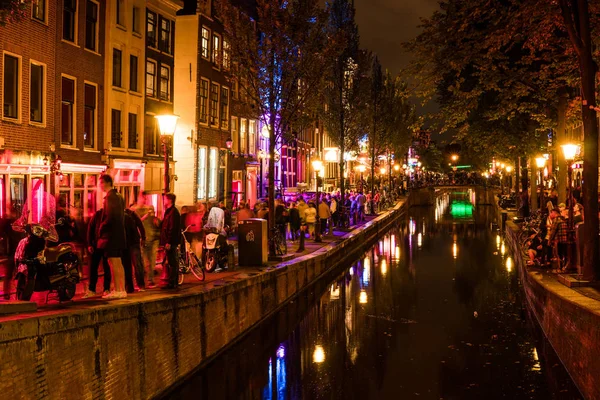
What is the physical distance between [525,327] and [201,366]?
334 inches

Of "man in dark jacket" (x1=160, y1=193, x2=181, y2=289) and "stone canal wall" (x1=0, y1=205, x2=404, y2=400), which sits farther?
"man in dark jacket" (x1=160, y1=193, x2=181, y2=289)

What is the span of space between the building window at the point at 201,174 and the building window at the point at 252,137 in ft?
26.3

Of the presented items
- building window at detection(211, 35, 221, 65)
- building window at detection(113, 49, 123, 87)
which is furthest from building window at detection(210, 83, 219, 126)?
building window at detection(113, 49, 123, 87)

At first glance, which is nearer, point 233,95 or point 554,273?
point 554,273

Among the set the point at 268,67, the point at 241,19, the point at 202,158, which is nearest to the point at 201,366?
the point at 268,67

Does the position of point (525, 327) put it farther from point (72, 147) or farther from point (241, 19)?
point (72, 147)

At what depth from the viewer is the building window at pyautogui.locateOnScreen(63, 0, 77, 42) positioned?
961 inches

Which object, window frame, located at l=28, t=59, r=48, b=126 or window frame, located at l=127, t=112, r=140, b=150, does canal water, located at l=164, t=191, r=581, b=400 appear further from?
window frame, located at l=127, t=112, r=140, b=150

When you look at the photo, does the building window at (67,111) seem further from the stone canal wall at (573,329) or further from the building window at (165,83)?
the stone canal wall at (573,329)

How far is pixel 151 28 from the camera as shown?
32.7 meters

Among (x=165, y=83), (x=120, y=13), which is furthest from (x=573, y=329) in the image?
(x=165, y=83)

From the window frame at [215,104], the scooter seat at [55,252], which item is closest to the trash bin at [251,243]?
the scooter seat at [55,252]

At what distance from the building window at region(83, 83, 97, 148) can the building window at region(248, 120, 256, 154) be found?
19725mm

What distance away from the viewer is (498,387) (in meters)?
12.7
